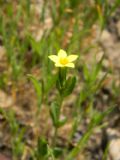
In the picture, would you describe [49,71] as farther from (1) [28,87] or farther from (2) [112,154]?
(2) [112,154]

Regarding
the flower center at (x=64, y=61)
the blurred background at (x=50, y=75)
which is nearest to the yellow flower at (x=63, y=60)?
the flower center at (x=64, y=61)

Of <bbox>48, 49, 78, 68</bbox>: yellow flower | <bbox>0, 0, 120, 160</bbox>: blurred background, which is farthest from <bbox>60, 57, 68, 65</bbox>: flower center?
<bbox>0, 0, 120, 160</bbox>: blurred background

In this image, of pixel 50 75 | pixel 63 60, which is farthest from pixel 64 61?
pixel 50 75

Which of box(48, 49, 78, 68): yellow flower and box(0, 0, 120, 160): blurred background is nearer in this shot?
box(48, 49, 78, 68): yellow flower

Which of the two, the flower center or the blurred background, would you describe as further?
the blurred background

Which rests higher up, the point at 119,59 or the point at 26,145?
the point at 119,59

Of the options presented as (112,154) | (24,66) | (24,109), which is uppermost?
(24,66)

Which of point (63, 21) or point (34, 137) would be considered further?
point (63, 21)

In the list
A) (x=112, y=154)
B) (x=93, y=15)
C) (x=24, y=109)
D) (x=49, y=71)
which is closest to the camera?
(x=49, y=71)

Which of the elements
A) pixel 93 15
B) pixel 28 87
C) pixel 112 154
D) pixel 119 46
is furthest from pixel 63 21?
pixel 112 154

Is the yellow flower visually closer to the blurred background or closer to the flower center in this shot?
the flower center

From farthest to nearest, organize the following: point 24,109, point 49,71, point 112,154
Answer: point 24,109 → point 112,154 → point 49,71
